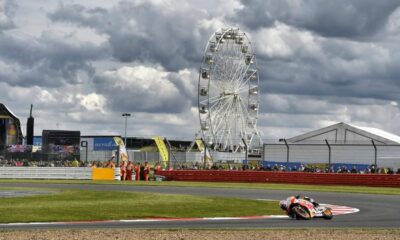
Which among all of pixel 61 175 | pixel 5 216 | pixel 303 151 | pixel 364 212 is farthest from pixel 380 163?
pixel 5 216

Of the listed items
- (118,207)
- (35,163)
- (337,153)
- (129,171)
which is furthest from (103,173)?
(118,207)

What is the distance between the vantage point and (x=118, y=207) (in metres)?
21.7

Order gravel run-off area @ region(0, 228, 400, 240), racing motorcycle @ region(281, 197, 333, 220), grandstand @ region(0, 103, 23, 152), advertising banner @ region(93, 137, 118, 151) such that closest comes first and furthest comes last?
gravel run-off area @ region(0, 228, 400, 240), racing motorcycle @ region(281, 197, 333, 220), grandstand @ region(0, 103, 23, 152), advertising banner @ region(93, 137, 118, 151)

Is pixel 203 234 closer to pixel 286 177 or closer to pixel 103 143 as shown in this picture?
pixel 286 177

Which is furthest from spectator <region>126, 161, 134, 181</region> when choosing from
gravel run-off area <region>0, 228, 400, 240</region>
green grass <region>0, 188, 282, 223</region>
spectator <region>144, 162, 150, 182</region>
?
gravel run-off area <region>0, 228, 400, 240</region>

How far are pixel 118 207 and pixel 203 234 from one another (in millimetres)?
7854

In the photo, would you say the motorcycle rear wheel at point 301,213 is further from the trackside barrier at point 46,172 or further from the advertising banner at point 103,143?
the advertising banner at point 103,143

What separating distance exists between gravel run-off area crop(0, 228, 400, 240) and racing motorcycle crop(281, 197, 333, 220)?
3.44 m

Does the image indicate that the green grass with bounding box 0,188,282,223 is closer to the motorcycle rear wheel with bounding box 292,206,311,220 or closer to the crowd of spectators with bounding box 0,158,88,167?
the motorcycle rear wheel with bounding box 292,206,311,220

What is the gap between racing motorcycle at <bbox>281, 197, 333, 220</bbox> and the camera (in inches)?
741

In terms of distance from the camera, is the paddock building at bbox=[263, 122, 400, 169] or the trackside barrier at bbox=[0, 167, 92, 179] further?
the paddock building at bbox=[263, 122, 400, 169]

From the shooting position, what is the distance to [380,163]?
5053cm

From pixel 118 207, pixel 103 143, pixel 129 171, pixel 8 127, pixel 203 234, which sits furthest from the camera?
pixel 103 143

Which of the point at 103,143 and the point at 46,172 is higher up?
the point at 103,143
